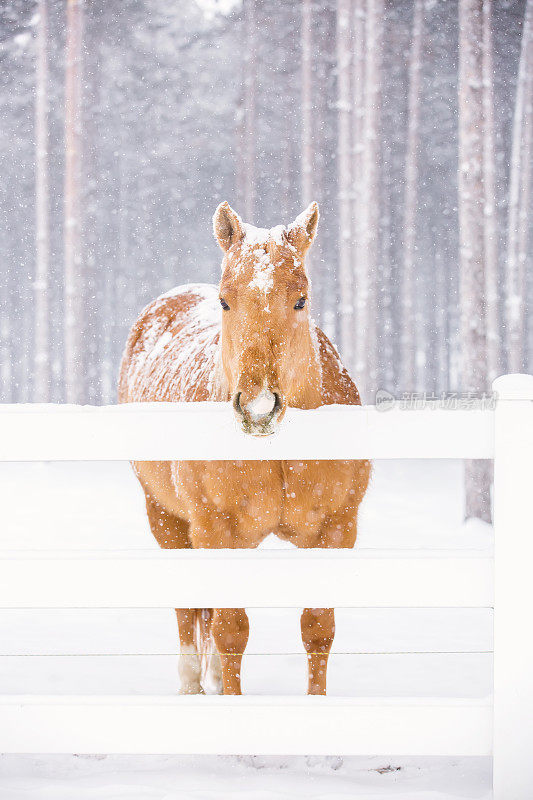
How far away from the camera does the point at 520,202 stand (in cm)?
1461

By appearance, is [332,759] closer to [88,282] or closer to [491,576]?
[491,576]

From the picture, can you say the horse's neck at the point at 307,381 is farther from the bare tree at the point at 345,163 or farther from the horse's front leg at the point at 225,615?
the bare tree at the point at 345,163

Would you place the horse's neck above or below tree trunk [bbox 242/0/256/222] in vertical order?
below

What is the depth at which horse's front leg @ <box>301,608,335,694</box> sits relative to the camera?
302 cm

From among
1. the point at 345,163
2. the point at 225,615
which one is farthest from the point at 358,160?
the point at 225,615

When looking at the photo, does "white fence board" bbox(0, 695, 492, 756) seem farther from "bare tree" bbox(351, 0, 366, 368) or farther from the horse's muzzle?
"bare tree" bbox(351, 0, 366, 368)

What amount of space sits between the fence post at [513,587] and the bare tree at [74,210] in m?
11.6

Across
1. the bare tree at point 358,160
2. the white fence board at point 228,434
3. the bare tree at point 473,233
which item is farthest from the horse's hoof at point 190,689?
the bare tree at point 358,160

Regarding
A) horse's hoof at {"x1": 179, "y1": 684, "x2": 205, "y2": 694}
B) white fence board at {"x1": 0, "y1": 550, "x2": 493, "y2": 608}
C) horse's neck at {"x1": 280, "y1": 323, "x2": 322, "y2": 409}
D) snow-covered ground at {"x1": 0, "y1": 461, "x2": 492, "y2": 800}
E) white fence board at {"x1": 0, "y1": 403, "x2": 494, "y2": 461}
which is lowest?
horse's hoof at {"x1": 179, "y1": 684, "x2": 205, "y2": 694}

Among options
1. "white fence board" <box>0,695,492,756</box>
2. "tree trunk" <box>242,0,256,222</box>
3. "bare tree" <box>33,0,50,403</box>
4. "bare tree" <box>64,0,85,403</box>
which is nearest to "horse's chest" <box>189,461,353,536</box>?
"white fence board" <box>0,695,492,756</box>

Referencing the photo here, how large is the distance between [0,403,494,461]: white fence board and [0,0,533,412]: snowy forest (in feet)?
21.0

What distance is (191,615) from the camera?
3.98 metres

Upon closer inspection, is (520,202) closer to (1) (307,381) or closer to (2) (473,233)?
(2) (473,233)

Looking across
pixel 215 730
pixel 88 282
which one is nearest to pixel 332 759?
pixel 215 730
